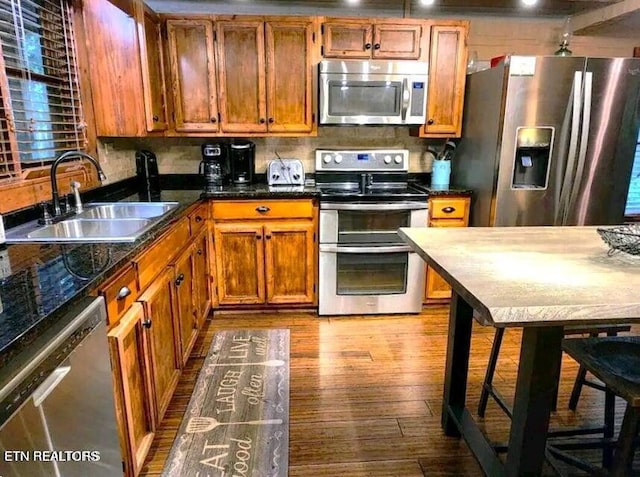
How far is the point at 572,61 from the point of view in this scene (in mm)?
2715

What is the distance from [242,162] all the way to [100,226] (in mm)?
1301

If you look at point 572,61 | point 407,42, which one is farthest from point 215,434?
point 572,61

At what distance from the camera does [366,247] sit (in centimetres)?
307

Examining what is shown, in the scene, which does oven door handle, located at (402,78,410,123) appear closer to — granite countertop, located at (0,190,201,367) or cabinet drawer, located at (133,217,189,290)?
cabinet drawer, located at (133,217,189,290)

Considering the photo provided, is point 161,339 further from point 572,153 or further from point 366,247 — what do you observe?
point 572,153

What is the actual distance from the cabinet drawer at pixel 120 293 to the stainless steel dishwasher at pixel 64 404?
87mm

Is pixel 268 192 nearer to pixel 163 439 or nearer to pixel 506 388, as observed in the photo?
pixel 163 439

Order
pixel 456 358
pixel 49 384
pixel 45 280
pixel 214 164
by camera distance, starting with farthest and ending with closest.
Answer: pixel 214 164 < pixel 456 358 < pixel 45 280 < pixel 49 384

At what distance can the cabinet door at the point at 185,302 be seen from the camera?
7.17ft

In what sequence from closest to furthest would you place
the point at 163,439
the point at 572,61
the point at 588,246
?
the point at 588,246
the point at 163,439
the point at 572,61

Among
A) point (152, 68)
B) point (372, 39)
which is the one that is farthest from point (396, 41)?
point (152, 68)

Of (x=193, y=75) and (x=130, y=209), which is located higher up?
(x=193, y=75)

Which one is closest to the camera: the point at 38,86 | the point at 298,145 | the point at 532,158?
the point at 38,86

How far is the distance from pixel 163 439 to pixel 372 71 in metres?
2.57
